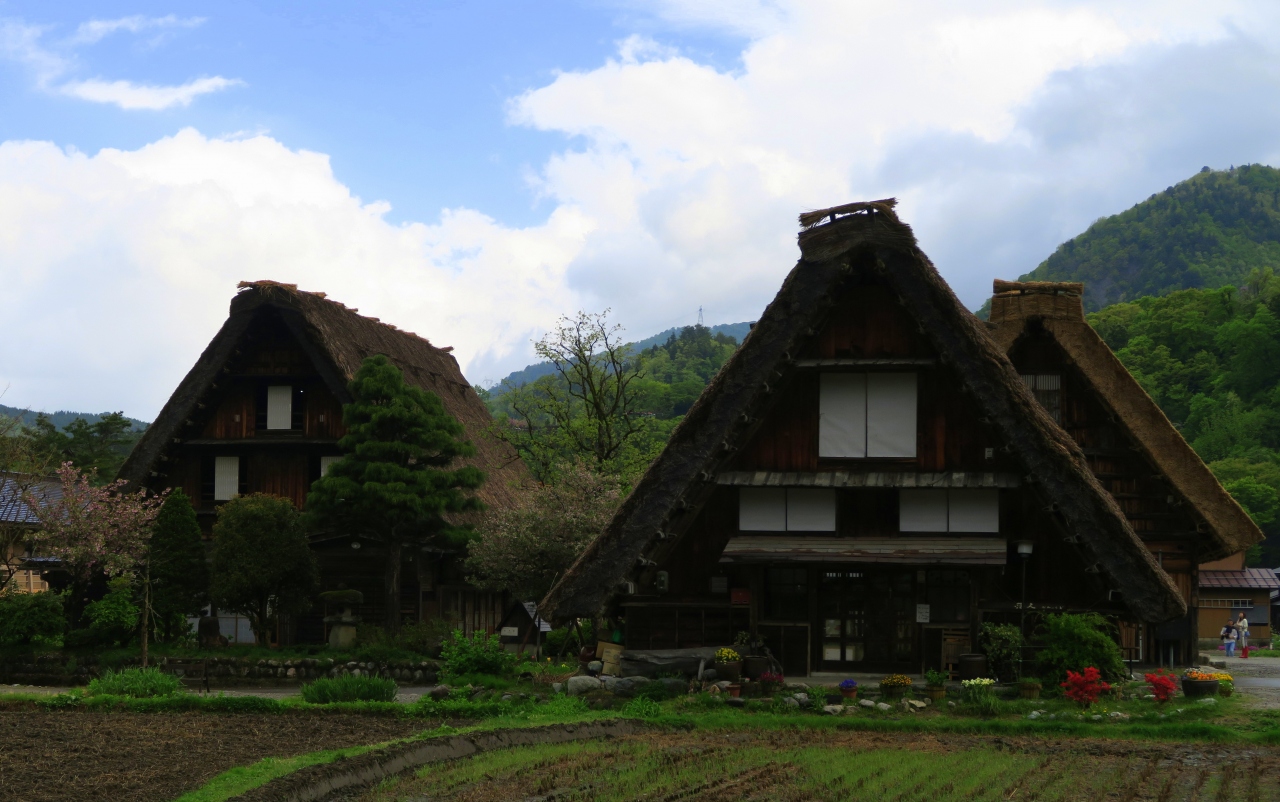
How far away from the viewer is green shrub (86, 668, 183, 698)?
73.6 feet

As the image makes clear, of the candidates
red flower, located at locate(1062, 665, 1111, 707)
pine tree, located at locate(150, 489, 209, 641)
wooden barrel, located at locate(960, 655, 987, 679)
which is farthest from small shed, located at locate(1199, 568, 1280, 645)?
pine tree, located at locate(150, 489, 209, 641)

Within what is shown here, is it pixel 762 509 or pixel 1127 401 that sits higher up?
pixel 1127 401

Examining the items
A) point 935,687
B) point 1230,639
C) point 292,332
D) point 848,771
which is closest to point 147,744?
point 848,771

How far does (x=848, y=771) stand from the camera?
14906mm

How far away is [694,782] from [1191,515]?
18.8 metres

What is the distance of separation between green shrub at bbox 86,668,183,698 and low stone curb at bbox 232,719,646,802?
8.46m

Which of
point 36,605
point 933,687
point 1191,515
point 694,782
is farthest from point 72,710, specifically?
point 1191,515

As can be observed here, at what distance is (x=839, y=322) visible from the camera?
24172 mm

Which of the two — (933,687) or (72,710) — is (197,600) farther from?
(933,687)

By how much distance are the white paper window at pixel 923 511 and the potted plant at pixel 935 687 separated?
3302 millimetres

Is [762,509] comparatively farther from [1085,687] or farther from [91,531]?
[91,531]

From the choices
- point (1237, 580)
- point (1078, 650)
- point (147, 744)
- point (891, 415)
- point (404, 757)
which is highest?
point (891, 415)

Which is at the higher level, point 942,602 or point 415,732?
point 942,602

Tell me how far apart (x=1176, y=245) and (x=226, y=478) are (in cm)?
11882
